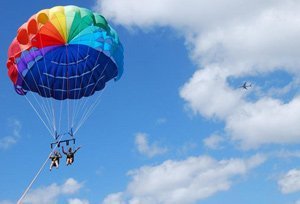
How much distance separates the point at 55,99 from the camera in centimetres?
3797

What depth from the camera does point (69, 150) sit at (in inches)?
1324

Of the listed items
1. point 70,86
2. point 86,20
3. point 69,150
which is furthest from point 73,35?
point 69,150

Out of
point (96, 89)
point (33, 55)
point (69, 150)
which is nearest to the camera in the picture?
point (69, 150)

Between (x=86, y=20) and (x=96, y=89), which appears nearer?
(x=86, y=20)

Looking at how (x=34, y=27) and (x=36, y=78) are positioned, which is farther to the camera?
(x=36, y=78)

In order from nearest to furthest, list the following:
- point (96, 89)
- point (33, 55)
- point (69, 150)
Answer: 1. point (69, 150)
2. point (33, 55)
3. point (96, 89)

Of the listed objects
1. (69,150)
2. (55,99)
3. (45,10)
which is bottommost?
(69,150)

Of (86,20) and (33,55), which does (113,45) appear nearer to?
(86,20)

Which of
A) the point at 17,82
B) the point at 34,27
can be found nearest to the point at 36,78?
the point at 17,82

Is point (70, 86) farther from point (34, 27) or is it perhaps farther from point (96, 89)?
point (34, 27)

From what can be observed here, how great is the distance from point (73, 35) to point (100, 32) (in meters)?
1.52

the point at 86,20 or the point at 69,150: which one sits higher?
the point at 86,20

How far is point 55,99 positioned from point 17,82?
2.52m

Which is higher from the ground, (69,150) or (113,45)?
(113,45)
